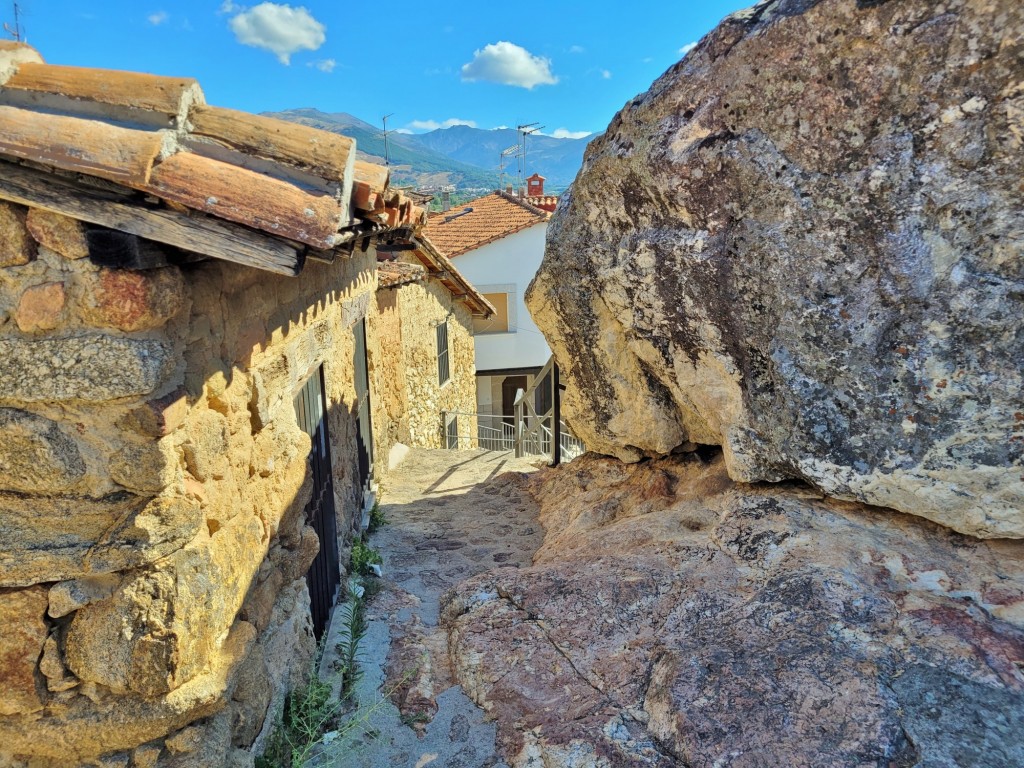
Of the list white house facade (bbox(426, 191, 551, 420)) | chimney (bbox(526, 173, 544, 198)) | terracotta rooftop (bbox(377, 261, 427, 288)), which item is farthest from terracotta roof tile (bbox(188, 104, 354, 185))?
chimney (bbox(526, 173, 544, 198))

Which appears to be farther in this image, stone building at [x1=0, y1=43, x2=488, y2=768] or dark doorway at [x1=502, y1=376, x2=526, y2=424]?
dark doorway at [x1=502, y1=376, x2=526, y2=424]

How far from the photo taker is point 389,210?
261 cm

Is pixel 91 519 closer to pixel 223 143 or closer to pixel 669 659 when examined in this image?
pixel 223 143

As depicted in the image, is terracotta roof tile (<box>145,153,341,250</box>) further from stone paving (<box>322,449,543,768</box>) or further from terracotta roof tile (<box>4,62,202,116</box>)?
stone paving (<box>322,449,543,768</box>)

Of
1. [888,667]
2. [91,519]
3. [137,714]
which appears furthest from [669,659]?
[91,519]

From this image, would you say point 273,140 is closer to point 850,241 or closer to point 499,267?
point 850,241

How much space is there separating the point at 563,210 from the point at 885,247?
2.16 metres

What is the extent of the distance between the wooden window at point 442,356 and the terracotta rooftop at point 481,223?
3.38 meters

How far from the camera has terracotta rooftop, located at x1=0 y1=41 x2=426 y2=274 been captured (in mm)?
1650

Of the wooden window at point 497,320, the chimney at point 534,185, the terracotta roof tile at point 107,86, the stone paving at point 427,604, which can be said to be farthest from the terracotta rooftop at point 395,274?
the chimney at point 534,185

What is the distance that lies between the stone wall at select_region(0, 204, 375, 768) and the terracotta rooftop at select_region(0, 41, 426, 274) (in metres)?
0.14

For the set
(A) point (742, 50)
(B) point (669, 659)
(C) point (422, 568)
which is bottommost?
(C) point (422, 568)

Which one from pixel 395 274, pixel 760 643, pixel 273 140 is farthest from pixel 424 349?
pixel 273 140

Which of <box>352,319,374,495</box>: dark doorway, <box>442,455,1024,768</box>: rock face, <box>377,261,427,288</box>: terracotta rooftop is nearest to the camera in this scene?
<box>442,455,1024,768</box>: rock face
